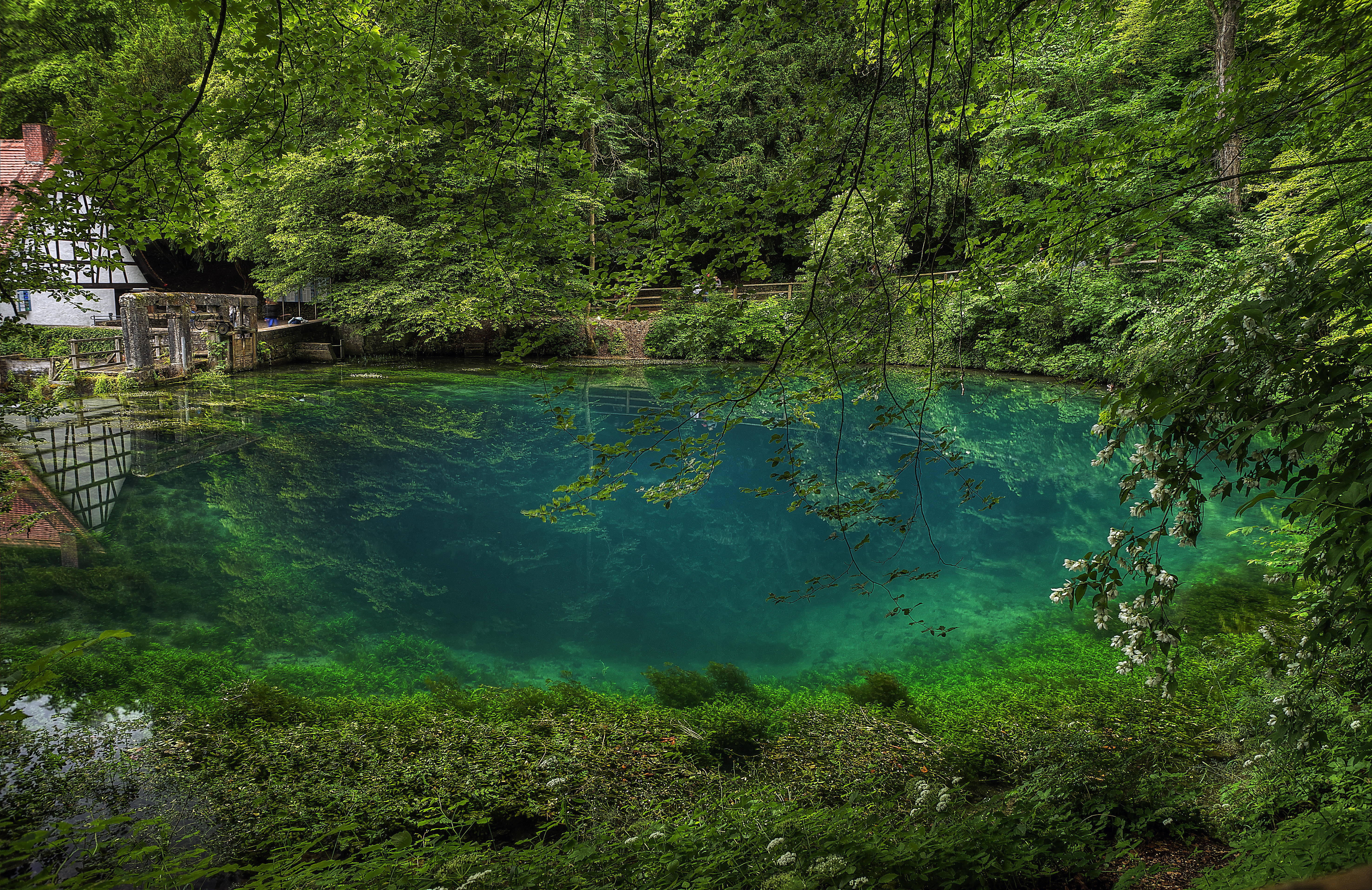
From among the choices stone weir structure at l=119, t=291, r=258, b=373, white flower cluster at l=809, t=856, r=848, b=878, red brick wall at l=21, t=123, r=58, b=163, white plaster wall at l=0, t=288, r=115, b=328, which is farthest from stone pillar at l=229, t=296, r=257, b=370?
white flower cluster at l=809, t=856, r=848, b=878

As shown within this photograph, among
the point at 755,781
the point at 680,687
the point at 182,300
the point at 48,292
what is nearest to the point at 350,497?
the point at 680,687

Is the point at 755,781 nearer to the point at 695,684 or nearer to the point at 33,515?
the point at 695,684

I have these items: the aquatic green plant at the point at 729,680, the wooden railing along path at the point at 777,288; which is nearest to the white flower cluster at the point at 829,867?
the wooden railing along path at the point at 777,288

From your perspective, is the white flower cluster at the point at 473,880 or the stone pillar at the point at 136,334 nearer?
the white flower cluster at the point at 473,880

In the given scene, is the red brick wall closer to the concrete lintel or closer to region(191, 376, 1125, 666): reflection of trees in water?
the concrete lintel

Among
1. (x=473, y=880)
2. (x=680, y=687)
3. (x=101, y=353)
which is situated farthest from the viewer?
(x=101, y=353)

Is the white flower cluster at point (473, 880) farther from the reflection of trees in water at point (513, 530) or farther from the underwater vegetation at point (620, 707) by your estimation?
the reflection of trees in water at point (513, 530)

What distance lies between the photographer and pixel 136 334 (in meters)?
16.0

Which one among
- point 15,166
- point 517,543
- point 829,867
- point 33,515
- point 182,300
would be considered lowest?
point 517,543

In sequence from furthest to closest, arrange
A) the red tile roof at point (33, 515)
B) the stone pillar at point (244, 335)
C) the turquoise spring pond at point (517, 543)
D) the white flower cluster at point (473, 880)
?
the stone pillar at point (244, 335) → the red tile roof at point (33, 515) → the turquoise spring pond at point (517, 543) → the white flower cluster at point (473, 880)

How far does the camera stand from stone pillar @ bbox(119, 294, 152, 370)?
1541cm

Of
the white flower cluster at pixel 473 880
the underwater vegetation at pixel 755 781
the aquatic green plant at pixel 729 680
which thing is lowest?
the aquatic green plant at pixel 729 680

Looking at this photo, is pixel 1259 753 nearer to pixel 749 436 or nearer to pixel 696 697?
pixel 696 697

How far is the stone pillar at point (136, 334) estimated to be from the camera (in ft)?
50.6
